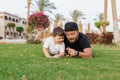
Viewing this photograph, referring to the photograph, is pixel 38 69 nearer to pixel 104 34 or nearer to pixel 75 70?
pixel 75 70

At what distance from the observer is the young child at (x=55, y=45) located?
7077mm

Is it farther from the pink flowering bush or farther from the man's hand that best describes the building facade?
the man's hand

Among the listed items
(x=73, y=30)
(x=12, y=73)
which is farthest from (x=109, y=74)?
(x=73, y=30)

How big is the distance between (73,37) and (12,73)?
2759mm

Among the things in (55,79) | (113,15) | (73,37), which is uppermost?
(113,15)

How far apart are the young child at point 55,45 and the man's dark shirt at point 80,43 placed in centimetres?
13

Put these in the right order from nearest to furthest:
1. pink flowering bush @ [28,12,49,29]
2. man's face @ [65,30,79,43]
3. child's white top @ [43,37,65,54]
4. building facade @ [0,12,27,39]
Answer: man's face @ [65,30,79,43], child's white top @ [43,37,65,54], pink flowering bush @ [28,12,49,29], building facade @ [0,12,27,39]

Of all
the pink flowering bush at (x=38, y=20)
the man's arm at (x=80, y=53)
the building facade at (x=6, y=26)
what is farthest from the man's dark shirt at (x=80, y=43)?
the building facade at (x=6, y=26)

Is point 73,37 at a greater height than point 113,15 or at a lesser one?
lesser

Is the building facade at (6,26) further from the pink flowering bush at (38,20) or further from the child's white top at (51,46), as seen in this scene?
the child's white top at (51,46)

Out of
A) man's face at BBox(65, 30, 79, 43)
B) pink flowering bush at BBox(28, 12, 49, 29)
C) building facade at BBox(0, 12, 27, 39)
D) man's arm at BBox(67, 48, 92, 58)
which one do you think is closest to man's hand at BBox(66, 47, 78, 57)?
man's arm at BBox(67, 48, 92, 58)

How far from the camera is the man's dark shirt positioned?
711 cm

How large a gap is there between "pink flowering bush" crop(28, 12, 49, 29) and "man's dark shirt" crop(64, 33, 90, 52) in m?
17.1

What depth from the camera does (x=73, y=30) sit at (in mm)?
6812
